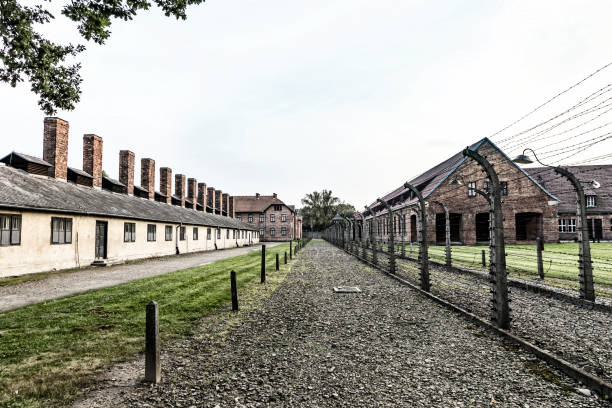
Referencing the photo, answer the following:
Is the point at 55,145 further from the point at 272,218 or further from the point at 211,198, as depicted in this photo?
the point at 272,218

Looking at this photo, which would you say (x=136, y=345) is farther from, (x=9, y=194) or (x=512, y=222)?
(x=512, y=222)

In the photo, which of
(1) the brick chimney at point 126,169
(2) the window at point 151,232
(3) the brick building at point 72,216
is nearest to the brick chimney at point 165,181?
(3) the brick building at point 72,216

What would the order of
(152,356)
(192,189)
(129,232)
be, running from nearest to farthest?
(152,356) → (129,232) → (192,189)

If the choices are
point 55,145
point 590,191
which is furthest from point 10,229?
point 590,191

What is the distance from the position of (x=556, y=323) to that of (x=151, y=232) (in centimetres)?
2326

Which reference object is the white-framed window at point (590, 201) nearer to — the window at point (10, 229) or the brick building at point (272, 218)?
the brick building at point (272, 218)

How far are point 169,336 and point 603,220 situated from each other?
51.9 m

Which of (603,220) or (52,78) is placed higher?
(52,78)

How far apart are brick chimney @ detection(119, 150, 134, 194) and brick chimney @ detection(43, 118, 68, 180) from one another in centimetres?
740

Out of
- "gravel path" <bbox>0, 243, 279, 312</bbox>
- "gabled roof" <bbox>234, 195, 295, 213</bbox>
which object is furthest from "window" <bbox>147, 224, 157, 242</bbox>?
"gabled roof" <bbox>234, 195, 295, 213</bbox>

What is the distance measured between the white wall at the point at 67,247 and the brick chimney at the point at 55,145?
13.7 feet

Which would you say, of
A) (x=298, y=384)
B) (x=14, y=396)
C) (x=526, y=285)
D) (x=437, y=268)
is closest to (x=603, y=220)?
(x=437, y=268)

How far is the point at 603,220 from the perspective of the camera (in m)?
39.9

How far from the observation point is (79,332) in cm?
579
